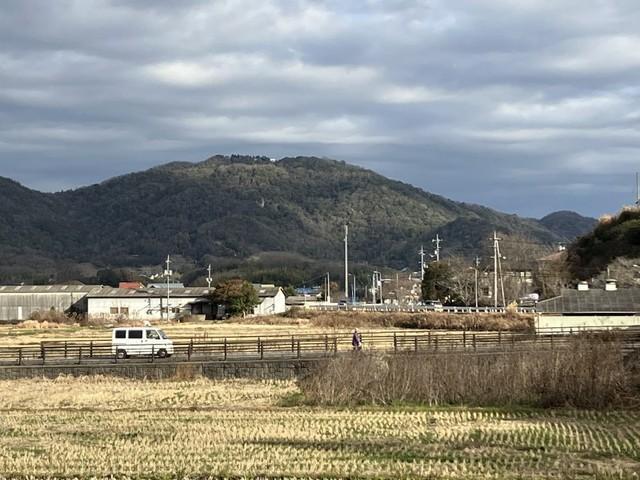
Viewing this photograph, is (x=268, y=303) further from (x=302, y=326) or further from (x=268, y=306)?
(x=302, y=326)

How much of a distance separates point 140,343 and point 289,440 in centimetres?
2647

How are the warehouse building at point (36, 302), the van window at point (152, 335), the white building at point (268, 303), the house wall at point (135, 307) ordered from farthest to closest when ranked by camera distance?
the white building at point (268, 303) → the warehouse building at point (36, 302) → the house wall at point (135, 307) → the van window at point (152, 335)

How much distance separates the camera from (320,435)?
24234 mm

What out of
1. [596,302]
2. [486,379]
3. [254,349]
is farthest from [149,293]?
[486,379]

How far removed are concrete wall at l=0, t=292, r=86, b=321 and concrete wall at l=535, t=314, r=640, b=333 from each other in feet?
198

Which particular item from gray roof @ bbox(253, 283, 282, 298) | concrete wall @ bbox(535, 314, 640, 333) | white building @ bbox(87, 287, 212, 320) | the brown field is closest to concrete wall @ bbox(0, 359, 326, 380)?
the brown field

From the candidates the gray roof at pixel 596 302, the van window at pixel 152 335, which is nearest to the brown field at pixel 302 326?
the gray roof at pixel 596 302

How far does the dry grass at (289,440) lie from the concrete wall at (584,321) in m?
33.2

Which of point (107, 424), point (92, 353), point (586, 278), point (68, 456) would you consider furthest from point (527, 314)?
point (68, 456)

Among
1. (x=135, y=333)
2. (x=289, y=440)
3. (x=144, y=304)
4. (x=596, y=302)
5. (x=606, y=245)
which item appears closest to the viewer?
(x=289, y=440)

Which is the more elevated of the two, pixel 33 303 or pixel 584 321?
pixel 33 303

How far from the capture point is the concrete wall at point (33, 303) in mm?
107688

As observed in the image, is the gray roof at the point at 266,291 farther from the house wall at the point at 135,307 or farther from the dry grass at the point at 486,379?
the dry grass at the point at 486,379

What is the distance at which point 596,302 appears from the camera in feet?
228
